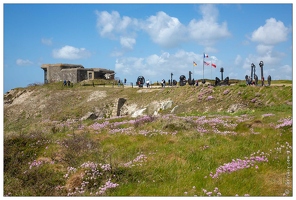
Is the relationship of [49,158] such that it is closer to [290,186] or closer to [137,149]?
[137,149]

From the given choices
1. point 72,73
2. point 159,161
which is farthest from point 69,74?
point 159,161

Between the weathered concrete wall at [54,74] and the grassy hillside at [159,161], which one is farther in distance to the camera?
the weathered concrete wall at [54,74]

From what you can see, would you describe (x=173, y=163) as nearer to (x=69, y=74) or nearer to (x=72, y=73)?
(x=72, y=73)

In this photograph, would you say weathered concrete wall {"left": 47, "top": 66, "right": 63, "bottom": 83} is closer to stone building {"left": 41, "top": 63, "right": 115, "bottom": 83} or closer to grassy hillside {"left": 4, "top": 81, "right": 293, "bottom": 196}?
stone building {"left": 41, "top": 63, "right": 115, "bottom": 83}

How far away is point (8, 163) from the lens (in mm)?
12914

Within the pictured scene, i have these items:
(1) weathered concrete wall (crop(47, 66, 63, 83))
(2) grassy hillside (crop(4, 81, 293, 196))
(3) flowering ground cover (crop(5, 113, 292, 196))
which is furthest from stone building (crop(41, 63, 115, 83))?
(3) flowering ground cover (crop(5, 113, 292, 196))

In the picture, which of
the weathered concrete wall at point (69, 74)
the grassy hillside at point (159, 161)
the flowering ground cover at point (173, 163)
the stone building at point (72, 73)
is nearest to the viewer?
the flowering ground cover at point (173, 163)

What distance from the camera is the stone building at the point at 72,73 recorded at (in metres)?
79.2

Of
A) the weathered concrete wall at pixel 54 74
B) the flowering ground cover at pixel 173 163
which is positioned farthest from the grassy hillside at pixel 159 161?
the weathered concrete wall at pixel 54 74

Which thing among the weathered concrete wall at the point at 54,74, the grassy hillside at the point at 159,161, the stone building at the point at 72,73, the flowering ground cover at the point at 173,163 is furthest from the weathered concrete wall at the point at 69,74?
the flowering ground cover at the point at 173,163

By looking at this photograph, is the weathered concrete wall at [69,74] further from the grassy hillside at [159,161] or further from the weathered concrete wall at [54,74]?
the grassy hillside at [159,161]

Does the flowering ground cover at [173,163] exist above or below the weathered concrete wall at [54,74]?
below

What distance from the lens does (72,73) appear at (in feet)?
261

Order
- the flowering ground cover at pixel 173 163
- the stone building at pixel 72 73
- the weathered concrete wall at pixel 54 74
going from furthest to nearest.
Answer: the weathered concrete wall at pixel 54 74 < the stone building at pixel 72 73 < the flowering ground cover at pixel 173 163
